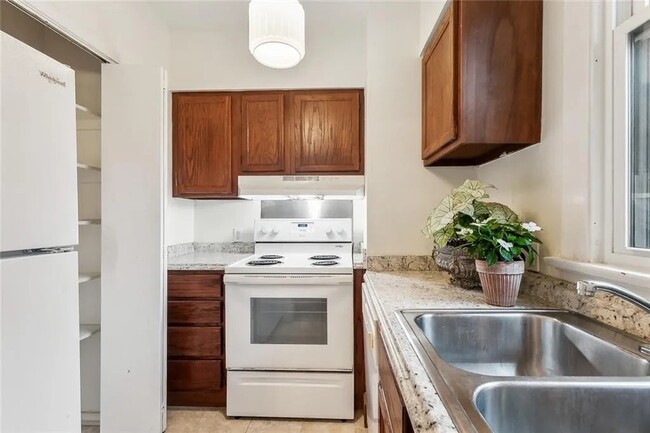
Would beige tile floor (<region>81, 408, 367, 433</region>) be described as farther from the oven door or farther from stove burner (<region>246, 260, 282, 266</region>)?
stove burner (<region>246, 260, 282, 266</region>)

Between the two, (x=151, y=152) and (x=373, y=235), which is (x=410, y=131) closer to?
(x=373, y=235)

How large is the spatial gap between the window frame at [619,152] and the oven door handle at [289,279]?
123 cm

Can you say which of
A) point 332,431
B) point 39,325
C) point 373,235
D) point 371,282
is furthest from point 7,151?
point 332,431

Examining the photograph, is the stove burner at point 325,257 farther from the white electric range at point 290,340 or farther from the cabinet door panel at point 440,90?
the cabinet door panel at point 440,90

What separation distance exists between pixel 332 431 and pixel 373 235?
3.72 ft

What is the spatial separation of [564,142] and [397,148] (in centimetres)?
87

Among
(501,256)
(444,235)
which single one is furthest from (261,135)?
(501,256)

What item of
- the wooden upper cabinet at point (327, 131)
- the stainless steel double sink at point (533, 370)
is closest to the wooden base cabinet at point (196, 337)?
the wooden upper cabinet at point (327, 131)

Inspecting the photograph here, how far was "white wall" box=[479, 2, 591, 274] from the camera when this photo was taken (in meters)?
1.05

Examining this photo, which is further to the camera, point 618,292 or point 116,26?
point 116,26

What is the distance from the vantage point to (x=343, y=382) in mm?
1954

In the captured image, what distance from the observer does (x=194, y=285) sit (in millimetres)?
2078

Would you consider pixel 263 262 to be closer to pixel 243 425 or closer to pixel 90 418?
pixel 243 425

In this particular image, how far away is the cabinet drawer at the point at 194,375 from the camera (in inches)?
80.9
